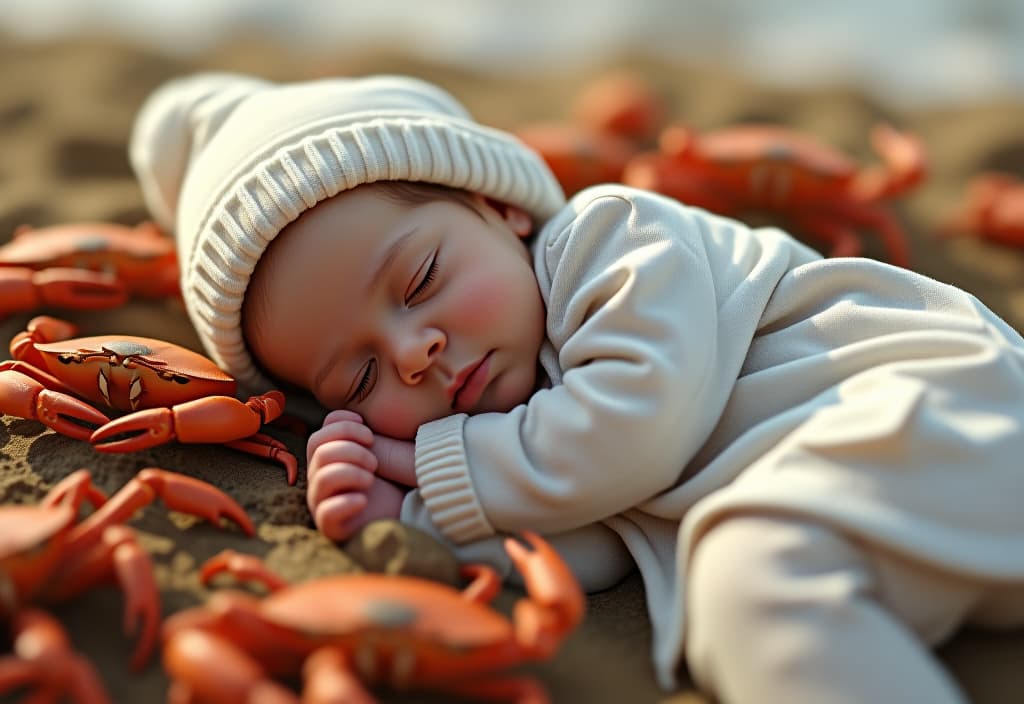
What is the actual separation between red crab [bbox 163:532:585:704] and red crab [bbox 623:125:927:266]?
1.21 metres

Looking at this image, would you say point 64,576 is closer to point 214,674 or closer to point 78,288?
point 214,674

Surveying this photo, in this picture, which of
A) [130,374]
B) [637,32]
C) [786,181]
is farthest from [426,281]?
[637,32]

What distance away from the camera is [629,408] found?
47.2 inches

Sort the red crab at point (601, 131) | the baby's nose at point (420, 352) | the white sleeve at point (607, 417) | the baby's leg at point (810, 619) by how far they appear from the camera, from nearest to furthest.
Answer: the baby's leg at point (810, 619) < the white sleeve at point (607, 417) < the baby's nose at point (420, 352) < the red crab at point (601, 131)

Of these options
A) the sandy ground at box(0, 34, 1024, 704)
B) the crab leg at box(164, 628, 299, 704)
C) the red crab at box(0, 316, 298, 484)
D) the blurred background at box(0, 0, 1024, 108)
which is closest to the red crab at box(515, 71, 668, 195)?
the sandy ground at box(0, 34, 1024, 704)

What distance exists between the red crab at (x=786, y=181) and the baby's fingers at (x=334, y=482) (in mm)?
984

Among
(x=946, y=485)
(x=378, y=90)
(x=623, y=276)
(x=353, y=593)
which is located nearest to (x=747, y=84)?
(x=378, y=90)

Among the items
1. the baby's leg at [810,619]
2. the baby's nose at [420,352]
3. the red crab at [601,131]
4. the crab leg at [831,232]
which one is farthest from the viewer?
the red crab at [601,131]

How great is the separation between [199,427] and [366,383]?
24 cm

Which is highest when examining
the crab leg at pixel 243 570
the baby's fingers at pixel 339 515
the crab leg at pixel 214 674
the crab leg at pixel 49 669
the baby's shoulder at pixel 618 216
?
the baby's shoulder at pixel 618 216

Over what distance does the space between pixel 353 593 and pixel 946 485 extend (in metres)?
0.65

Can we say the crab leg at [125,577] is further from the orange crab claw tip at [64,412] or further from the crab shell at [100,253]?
the crab shell at [100,253]

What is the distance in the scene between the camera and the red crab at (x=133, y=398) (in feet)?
4.26

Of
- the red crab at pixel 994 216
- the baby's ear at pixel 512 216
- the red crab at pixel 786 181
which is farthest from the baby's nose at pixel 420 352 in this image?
the red crab at pixel 994 216
